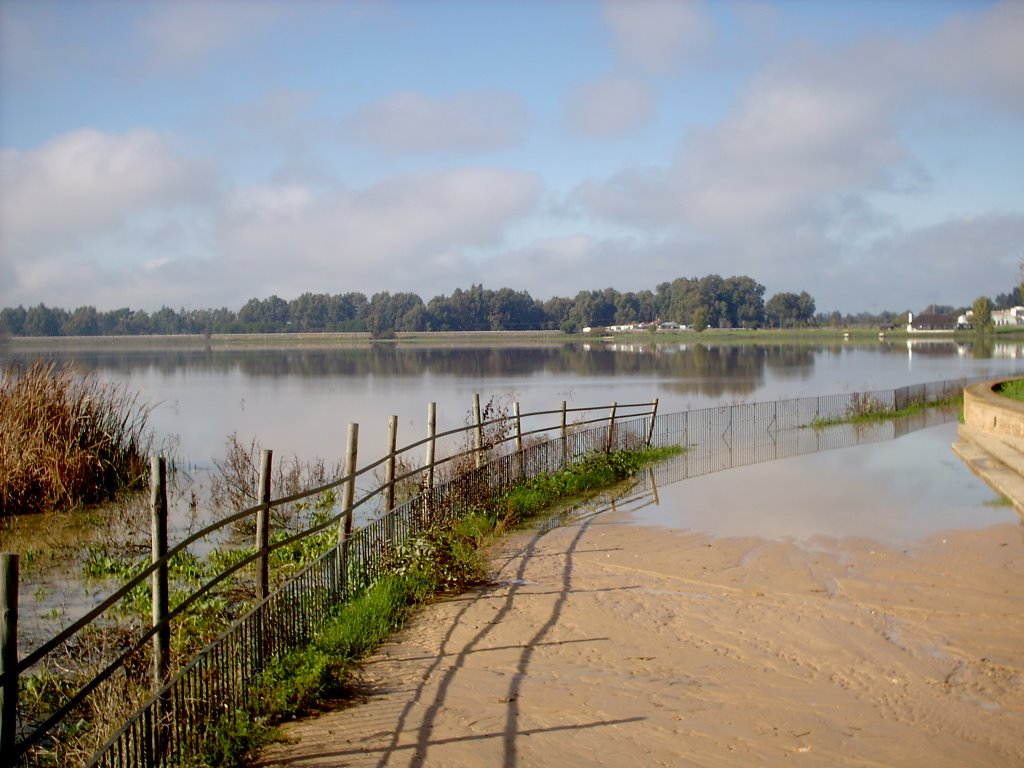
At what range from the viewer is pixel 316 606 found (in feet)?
28.1

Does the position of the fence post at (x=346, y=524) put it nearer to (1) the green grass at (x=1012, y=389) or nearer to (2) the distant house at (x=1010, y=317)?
(1) the green grass at (x=1012, y=389)

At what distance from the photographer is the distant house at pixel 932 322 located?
16688 cm

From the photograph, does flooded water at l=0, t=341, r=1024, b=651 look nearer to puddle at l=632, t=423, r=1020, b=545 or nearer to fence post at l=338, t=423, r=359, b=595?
puddle at l=632, t=423, r=1020, b=545

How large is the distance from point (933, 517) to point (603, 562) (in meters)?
5.88

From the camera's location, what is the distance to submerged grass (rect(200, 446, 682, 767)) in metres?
6.40

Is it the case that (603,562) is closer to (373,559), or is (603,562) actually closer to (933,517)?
(373,559)

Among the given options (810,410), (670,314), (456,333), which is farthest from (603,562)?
(670,314)

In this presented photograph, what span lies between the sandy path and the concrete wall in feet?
31.4

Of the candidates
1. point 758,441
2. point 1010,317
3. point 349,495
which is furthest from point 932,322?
point 349,495

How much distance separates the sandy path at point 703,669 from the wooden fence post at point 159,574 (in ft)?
3.08

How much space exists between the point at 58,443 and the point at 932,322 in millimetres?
176121

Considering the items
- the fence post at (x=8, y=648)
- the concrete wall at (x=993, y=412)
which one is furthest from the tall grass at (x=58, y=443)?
the concrete wall at (x=993, y=412)

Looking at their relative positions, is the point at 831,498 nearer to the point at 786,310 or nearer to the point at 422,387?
the point at 422,387

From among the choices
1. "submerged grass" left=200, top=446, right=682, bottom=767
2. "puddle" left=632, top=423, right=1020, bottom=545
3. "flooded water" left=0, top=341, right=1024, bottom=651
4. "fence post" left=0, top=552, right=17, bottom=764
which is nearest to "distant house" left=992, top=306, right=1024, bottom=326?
"flooded water" left=0, top=341, right=1024, bottom=651
